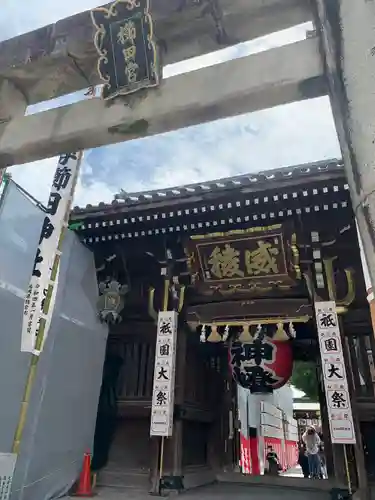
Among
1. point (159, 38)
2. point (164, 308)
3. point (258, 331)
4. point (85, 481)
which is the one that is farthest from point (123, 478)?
point (159, 38)

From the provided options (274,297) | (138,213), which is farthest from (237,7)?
(274,297)

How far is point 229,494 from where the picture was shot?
265 inches

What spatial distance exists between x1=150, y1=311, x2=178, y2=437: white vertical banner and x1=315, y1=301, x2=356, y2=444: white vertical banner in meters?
2.38

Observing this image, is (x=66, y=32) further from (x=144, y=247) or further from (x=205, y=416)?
(x=205, y=416)

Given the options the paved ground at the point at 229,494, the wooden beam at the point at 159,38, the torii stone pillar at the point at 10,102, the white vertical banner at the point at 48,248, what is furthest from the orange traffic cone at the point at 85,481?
the wooden beam at the point at 159,38

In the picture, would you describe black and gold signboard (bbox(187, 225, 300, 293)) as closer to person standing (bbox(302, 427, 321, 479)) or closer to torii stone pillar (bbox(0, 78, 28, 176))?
torii stone pillar (bbox(0, 78, 28, 176))

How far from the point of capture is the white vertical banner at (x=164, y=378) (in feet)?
20.3

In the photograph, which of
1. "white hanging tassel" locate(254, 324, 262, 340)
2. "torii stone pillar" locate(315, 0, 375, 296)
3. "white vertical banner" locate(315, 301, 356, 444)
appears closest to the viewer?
"torii stone pillar" locate(315, 0, 375, 296)

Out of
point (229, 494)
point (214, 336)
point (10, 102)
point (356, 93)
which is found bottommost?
point (229, 494)

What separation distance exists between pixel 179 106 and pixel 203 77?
29 cm

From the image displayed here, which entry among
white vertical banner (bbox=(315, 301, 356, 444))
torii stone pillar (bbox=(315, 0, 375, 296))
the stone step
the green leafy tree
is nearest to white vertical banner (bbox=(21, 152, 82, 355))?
the stone step

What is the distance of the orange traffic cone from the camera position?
624 centimetres

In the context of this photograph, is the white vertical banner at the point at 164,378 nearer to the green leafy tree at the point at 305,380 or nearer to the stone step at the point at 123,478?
the stone step at the point at 123,478

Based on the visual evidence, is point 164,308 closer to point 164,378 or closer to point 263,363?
point 164,378
